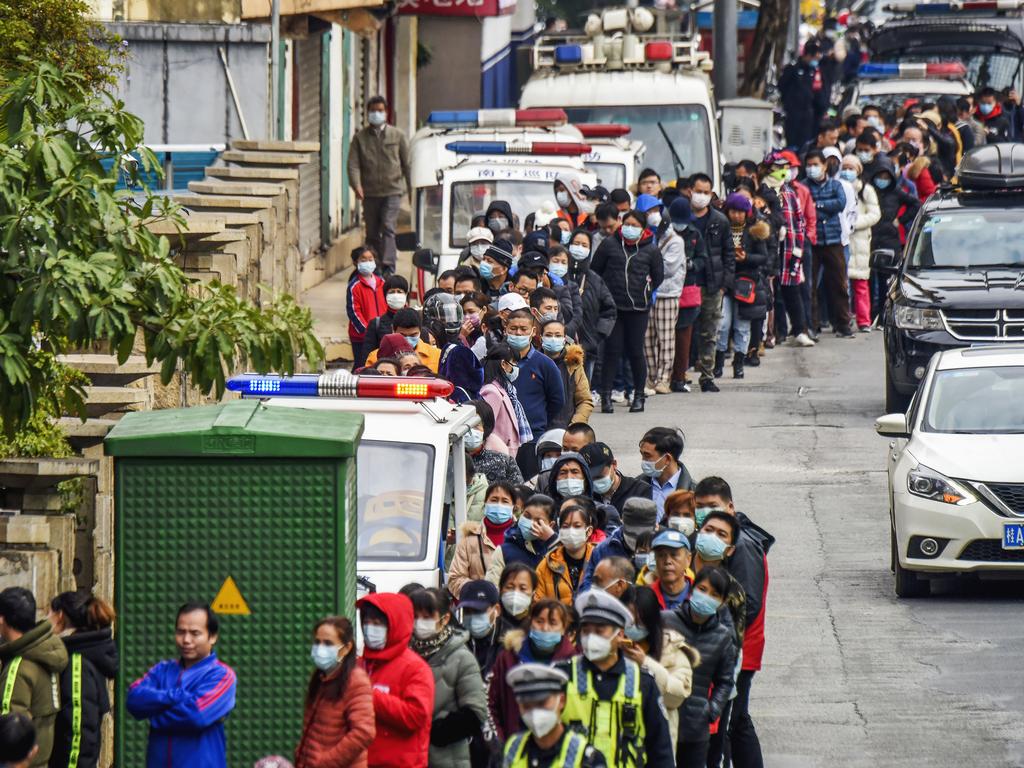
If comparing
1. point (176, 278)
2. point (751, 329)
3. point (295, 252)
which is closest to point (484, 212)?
point (295, 252)

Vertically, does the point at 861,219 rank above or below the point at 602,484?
above

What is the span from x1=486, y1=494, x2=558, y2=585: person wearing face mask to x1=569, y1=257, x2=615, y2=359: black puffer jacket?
7740 mm

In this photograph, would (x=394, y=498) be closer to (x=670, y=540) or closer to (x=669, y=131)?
(x=670, y=540)

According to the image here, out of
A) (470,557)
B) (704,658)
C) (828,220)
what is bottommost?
(704,658)

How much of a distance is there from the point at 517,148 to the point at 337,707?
1424cm

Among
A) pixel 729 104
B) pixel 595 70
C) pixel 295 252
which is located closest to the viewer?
pixel 295 252

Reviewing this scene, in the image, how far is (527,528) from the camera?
35.0 ft

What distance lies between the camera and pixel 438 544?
10719 millimetres

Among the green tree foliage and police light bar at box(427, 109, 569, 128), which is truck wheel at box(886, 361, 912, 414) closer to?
police light bar at box(427, 109, 569, 128)

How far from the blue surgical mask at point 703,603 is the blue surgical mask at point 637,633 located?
49 cm

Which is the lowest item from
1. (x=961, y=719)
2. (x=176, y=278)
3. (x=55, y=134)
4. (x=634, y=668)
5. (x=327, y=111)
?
(x=961, y=719)

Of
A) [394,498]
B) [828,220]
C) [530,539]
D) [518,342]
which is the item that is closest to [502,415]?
[518,342]

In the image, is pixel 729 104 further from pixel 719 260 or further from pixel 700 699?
pixel 700 699

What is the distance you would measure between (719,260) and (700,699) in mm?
11928
